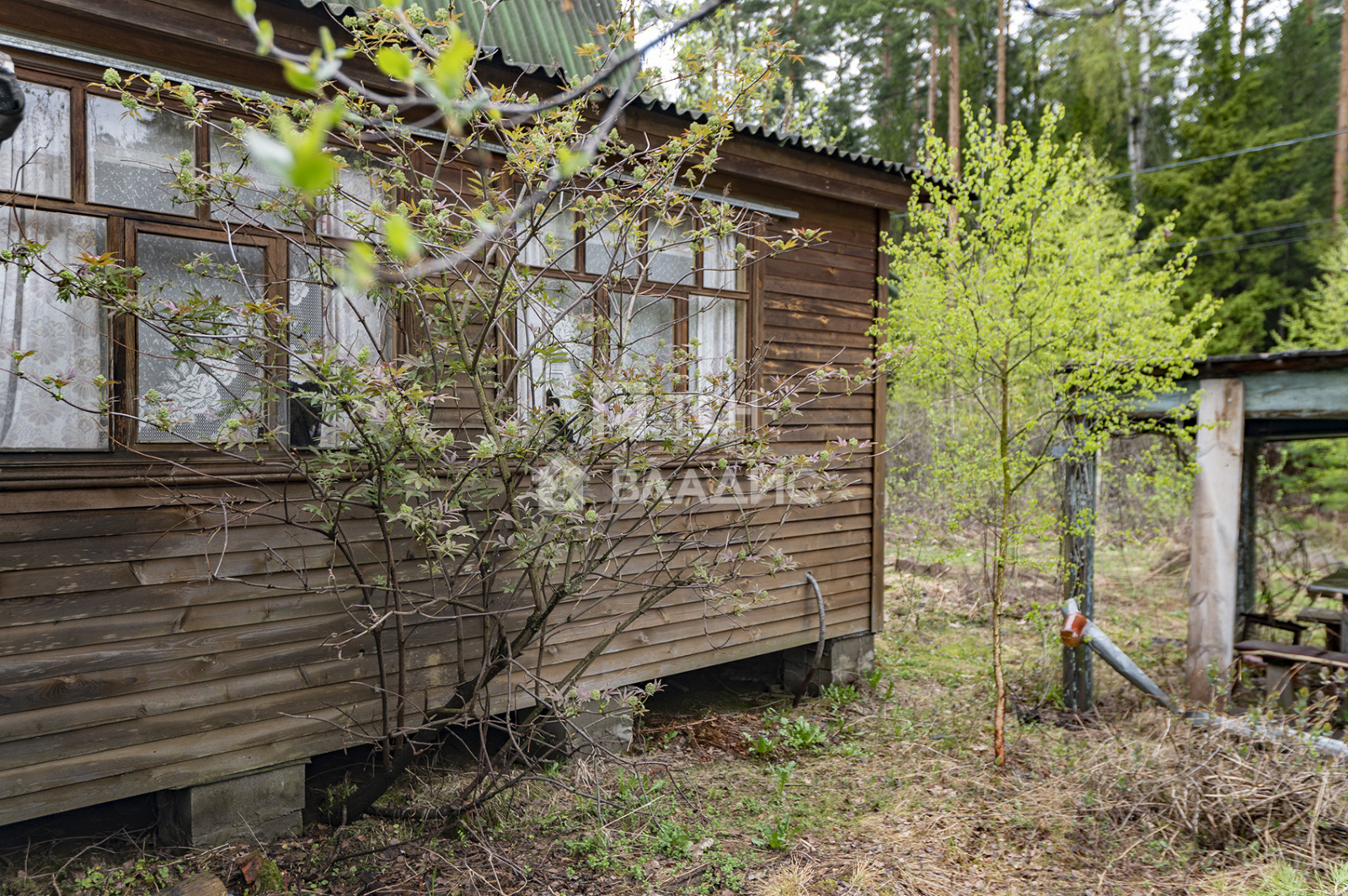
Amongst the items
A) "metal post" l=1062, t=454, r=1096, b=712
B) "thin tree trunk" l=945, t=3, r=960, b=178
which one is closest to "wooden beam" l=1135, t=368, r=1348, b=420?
"metal post" l=1062, t=454, r=1096, b=712

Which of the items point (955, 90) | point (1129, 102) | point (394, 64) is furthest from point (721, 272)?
point (1129, 102)

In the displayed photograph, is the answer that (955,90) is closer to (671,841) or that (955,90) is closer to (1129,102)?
(1129,102)

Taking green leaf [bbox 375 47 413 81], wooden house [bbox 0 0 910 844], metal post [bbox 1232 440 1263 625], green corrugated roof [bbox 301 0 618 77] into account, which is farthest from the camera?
metal post [bbox 1232 440 1263 625]

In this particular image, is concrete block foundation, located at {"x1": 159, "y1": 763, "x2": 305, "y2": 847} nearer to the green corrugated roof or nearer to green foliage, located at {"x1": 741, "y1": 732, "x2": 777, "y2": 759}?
green foliage, located at {"x1": 741, "y1": 732, "x2": 777, "y2": 759}

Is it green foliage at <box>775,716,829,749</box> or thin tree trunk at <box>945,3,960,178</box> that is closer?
green foliage at <box>775,716,829,749</box>

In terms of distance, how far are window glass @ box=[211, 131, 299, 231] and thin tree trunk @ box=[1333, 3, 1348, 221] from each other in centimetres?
2057

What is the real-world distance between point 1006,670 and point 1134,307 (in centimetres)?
342

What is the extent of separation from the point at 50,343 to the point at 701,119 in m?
3.65

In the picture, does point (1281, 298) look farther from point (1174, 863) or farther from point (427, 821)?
point (427, 821)

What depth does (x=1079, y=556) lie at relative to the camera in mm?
6793

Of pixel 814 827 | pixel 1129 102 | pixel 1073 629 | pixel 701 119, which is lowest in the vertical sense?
pixel 814 827

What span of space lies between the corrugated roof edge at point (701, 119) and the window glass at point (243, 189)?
76cm

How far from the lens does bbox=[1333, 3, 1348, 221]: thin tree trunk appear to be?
55.9 feet

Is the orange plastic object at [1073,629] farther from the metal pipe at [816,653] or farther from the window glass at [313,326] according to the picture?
the window glass at [313,326]
